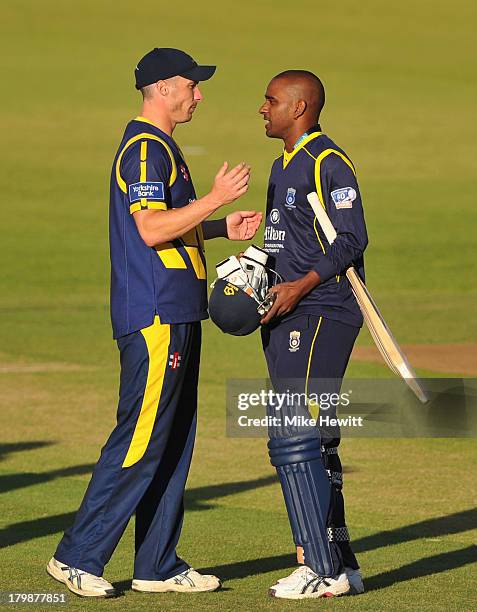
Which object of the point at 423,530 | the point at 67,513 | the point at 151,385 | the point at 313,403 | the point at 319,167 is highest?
the point at 319,167

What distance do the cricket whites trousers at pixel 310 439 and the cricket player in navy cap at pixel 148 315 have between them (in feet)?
1.30

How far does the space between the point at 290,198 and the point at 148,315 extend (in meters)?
0.86

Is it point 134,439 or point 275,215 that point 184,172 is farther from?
point 134,439

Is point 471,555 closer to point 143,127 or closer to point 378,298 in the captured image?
point 143,127

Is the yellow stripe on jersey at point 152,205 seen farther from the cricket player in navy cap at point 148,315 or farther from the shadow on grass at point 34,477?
the shadow on grass at point 34,477

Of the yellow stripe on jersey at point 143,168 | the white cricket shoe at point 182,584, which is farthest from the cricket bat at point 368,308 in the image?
the white cricket shoe at point 182,584

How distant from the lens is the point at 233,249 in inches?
1120

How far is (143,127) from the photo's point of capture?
6.88 m

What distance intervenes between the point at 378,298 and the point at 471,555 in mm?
16297

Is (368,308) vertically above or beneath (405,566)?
above

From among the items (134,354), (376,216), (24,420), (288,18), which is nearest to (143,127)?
(134,354)

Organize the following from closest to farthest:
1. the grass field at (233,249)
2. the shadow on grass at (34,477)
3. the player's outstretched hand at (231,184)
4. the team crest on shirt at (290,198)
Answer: the player's outstretched hand at (231,184) < the team crest on shirt at (290,198) < the grass field at (233,249) < the shadow on grass at (34,477)

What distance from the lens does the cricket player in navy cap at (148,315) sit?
668 centimetres

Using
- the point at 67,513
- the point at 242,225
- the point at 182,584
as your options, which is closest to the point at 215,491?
the point at 67,513
